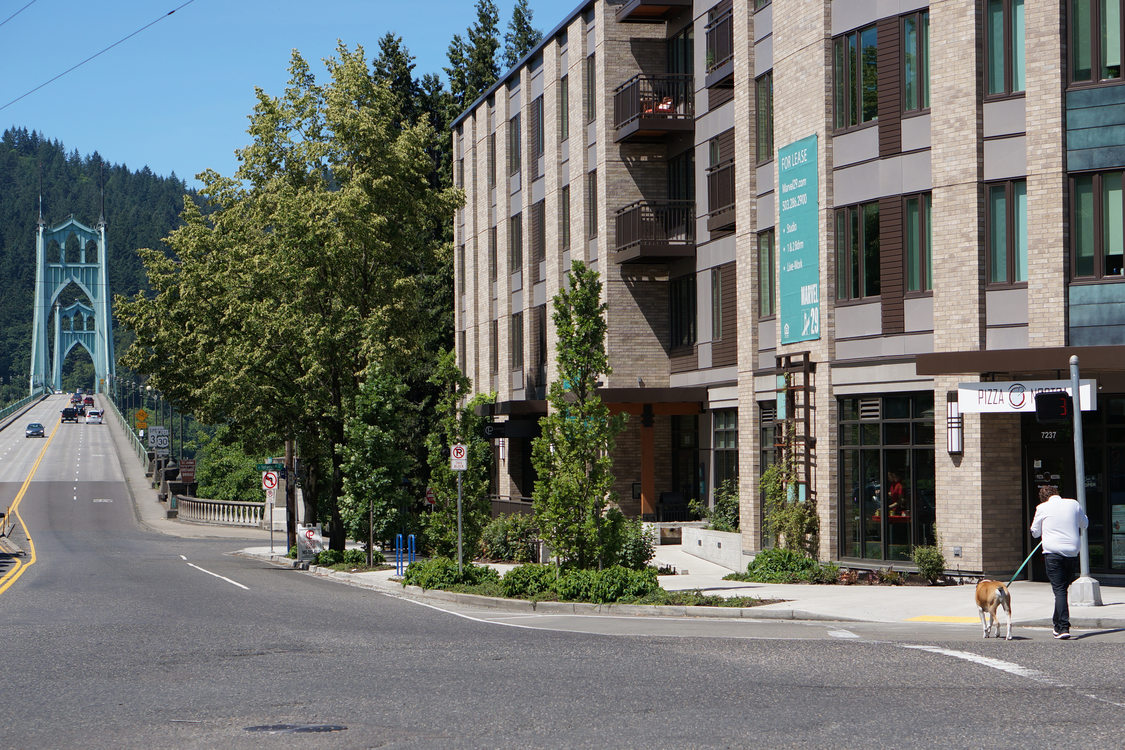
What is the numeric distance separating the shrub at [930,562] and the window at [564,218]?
2176 cm

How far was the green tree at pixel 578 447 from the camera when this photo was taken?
22625mm

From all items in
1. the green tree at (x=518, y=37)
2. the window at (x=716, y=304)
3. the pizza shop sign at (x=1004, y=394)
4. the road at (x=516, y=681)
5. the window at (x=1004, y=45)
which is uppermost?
the green tree at (x=518, y=37)

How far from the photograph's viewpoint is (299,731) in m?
10.5

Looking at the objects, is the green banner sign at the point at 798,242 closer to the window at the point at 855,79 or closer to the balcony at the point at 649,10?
Answer: the window at the point at 855,79

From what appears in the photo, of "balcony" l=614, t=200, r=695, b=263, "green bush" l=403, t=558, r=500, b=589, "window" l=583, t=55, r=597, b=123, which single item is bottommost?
"green bush" l=403, t=558, r=500, b=589

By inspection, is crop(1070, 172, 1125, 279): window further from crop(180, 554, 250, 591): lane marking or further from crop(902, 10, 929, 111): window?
crop(180, 554, 250, 591): lane marking

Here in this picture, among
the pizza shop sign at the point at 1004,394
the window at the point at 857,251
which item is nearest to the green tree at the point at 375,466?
the window at the point at 857,251

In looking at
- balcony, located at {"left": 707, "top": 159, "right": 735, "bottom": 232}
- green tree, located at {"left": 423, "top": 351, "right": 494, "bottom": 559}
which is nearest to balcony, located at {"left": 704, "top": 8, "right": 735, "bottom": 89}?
balcony, located at {"left": 707, "top": 159, "right": 735, "bottom": 232}

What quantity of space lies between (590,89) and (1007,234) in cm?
2003

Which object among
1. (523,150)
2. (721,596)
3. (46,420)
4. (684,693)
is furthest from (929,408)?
(46,420)

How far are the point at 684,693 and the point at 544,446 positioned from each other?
11.0 m

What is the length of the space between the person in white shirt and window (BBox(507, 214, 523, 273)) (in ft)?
107

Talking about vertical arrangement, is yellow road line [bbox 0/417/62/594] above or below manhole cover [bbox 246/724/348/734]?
below

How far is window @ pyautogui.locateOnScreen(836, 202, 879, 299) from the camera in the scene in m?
25.7
